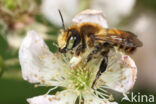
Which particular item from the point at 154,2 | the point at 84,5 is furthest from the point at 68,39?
the point at 154,2

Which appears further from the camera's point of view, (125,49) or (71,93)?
(71,93)

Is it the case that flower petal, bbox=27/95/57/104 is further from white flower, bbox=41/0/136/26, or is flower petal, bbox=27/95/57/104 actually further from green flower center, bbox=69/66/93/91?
white flower, bbox=41/0/136/26

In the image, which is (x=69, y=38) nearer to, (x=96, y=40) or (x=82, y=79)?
(x=96, y=40)

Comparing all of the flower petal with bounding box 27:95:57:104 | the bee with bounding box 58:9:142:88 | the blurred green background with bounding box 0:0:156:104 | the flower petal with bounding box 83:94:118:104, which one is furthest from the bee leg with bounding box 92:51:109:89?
the blurred green background with bounding box 0:0:156:104

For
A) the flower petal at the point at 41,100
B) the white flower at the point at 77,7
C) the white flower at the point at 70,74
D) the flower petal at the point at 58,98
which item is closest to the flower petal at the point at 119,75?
the white flower at the point at 70,74

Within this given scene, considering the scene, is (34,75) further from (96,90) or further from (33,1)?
(33,1)

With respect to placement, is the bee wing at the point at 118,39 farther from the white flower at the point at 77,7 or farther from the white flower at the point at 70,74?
the white flower at the point at 77,7
